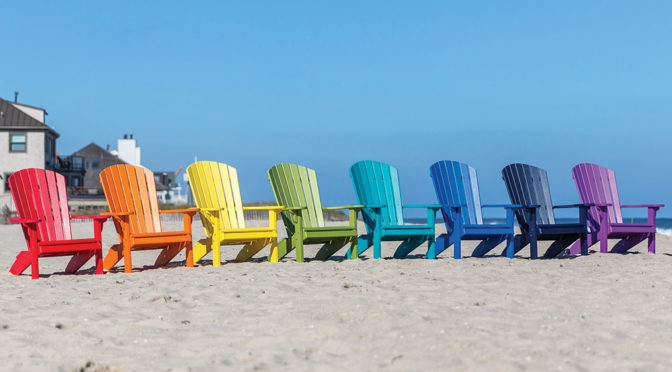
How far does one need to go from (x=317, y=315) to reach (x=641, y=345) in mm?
1535

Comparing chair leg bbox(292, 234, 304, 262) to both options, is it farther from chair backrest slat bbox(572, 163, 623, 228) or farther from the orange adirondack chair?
chair backrest slat bbox(572, 163, 623, 228)

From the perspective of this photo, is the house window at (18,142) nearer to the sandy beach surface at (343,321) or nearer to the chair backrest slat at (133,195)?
the chair backrest slat at (133,195)

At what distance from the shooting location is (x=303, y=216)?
6785 millimetres

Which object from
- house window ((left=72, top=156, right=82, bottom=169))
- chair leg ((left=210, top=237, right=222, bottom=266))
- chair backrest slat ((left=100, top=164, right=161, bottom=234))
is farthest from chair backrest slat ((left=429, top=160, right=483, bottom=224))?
house window ((left=72, top=156, right=82, bottom=169))

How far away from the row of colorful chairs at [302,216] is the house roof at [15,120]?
72.8 ft

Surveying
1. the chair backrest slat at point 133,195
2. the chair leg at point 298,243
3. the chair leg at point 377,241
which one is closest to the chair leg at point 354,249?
the chair leg at point 377,241

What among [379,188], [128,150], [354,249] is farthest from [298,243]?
[128,150]

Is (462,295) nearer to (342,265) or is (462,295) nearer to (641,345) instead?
(641,345)

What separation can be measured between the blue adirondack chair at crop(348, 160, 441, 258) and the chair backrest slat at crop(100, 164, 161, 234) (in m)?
1.97

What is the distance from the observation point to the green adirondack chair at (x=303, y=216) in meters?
6.39

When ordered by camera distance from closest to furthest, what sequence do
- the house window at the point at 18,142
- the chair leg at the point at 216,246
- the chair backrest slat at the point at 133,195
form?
the chair leg at the point at 216,246 < the chair backrest slat at the point at 133,195 < the house window at the point at 18,142

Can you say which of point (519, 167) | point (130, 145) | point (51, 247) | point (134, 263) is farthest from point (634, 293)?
point (130, 145)

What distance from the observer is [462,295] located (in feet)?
13.5

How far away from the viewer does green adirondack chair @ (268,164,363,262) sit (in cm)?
639
